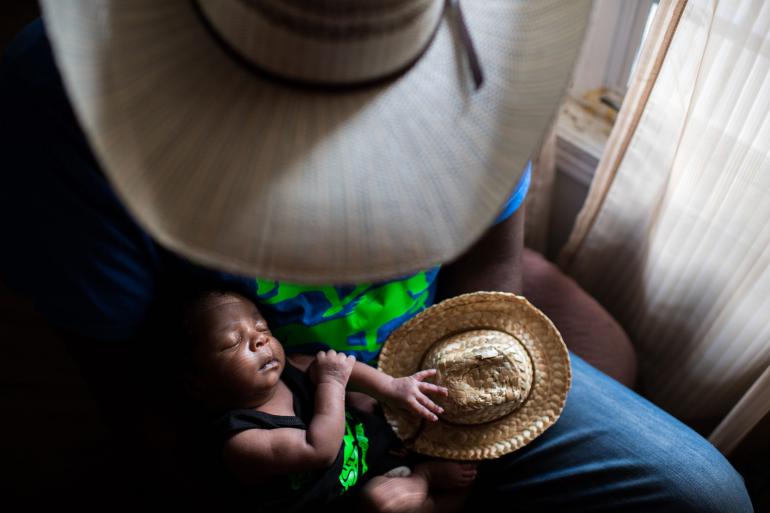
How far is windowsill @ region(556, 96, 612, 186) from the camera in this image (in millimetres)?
1411

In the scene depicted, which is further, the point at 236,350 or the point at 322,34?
the point at 236,350

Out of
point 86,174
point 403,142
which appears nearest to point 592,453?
point 403,142

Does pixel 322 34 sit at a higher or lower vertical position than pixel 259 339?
higher

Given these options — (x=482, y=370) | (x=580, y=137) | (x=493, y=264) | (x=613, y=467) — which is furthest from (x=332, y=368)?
(x=580, y=137)

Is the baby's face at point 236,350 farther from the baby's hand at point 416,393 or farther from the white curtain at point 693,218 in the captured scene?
the white curtain at point 693,218

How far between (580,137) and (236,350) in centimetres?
91

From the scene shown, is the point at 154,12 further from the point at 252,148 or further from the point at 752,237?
the point at 752,237

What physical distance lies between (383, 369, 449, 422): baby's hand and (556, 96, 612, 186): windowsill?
67cm

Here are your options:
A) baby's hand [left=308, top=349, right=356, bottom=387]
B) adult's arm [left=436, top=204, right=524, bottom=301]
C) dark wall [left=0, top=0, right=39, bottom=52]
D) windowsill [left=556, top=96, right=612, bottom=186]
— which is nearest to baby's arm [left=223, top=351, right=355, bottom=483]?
baby's hand [left=308, top=349, right=356, bottom=387]

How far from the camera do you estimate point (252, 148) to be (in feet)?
1.79

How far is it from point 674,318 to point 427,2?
985 millimetres

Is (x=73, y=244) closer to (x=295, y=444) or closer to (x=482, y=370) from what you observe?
(x=295, y=444)

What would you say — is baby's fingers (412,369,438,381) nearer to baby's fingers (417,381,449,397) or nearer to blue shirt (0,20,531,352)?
baby's fingers (417,381,449,397)

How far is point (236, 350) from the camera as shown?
900mm
